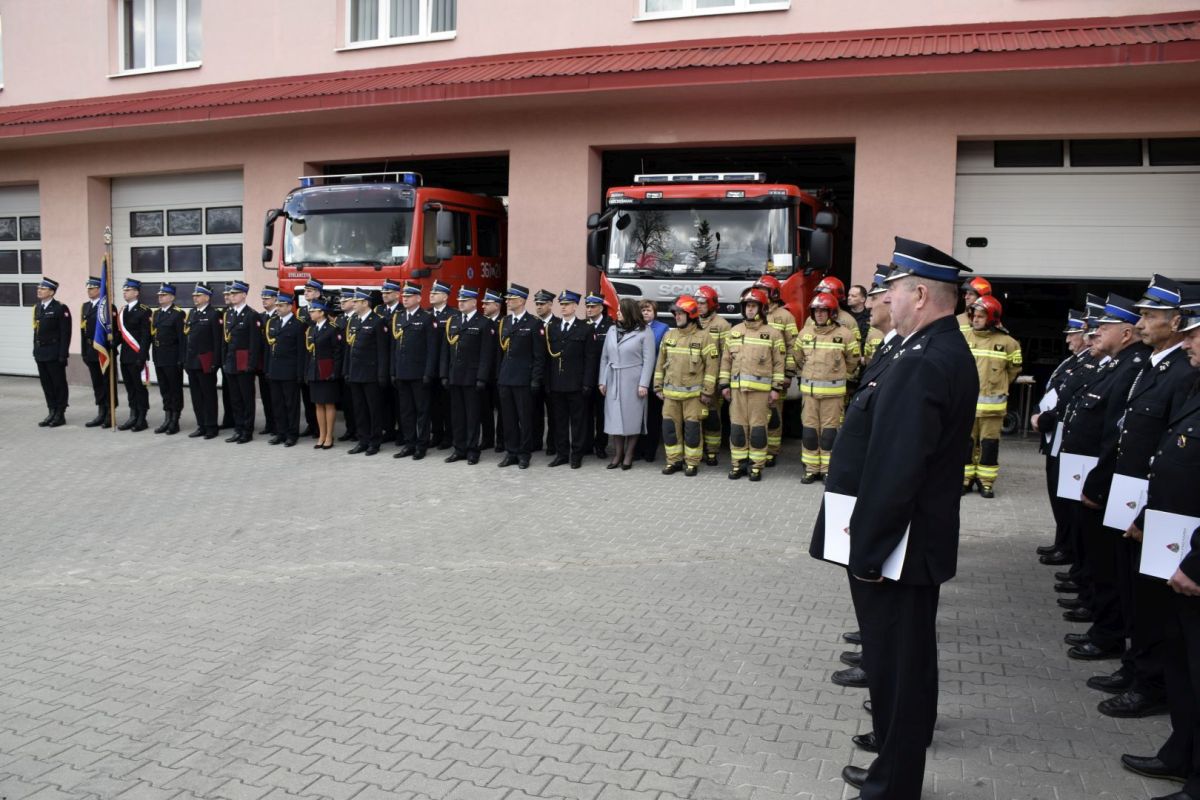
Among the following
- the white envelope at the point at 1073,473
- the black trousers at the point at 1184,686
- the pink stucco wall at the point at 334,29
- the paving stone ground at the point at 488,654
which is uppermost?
the pink stucco wall at the point at 334,29

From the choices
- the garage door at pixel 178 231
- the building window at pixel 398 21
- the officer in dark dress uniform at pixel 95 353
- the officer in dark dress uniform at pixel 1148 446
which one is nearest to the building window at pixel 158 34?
the garage door at pixel 178 231

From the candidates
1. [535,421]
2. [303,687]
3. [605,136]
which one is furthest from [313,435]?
[303,687]

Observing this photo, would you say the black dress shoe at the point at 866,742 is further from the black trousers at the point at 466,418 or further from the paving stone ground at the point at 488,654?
the black trousers at the point at 466,418

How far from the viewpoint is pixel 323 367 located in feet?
39.7

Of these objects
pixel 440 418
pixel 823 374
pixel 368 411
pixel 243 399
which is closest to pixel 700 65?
pixel 823 374

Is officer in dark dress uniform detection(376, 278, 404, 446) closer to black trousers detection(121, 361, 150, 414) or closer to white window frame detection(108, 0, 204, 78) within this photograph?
black trousers detection(121, 361, 150, 414)

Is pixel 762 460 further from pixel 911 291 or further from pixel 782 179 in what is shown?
pixel 782 179

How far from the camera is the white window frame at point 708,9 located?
46.2 feet

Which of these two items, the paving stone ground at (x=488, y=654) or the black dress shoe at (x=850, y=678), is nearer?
the paving stone ground at (x=488, y=654)

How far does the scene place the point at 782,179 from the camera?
1778 cm

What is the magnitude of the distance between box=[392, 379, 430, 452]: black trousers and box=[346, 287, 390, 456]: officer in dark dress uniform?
30 cm

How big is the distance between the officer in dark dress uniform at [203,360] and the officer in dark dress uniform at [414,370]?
291cm

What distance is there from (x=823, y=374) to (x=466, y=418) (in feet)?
13.7

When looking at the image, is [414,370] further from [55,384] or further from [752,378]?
[55,384]
